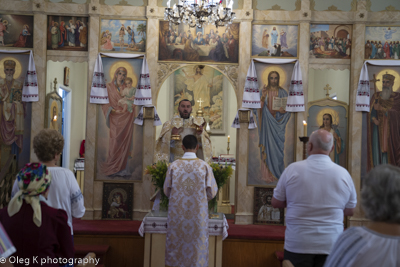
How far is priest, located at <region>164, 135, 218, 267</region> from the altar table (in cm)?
41

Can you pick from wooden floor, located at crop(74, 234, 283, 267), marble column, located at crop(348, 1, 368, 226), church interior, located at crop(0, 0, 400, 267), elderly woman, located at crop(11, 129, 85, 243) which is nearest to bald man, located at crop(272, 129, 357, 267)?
elderly woman, located at crop(11, 129, 85, 243)

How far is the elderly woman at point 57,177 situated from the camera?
11.3 ft

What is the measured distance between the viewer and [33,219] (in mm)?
2791

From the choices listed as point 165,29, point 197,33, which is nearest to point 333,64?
point 197,33

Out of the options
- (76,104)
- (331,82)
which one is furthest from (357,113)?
(76,104)

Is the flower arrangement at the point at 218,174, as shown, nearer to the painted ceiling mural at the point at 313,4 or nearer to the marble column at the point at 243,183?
the marble column at the point at 243,183

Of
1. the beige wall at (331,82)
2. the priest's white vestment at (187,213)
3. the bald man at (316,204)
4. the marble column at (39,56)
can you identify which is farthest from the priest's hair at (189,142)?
the beige wall at (331,82)

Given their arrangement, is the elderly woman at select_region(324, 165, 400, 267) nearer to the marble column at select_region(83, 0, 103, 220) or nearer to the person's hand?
the person's hand

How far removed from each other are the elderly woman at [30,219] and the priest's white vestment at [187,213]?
2.57m

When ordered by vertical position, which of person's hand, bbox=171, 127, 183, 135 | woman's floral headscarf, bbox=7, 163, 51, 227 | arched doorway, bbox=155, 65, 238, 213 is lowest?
woman's floral headscarf, bbox=7, 163, 51, 227

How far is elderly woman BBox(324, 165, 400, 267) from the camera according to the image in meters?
1.89

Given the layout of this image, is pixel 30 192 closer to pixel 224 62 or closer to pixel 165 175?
pixel 165 175

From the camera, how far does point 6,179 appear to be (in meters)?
7.56

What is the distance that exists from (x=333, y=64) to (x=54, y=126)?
6.17 metres
